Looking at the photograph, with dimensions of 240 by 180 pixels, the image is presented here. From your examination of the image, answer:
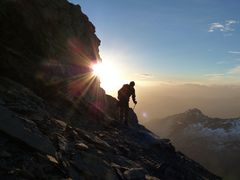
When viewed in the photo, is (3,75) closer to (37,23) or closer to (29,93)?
(29,93)

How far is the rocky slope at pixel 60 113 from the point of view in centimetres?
1393

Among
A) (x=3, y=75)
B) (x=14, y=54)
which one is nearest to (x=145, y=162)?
(x=3, y=75)

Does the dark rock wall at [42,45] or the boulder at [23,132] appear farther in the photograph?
the dark rock wall at [42,45]

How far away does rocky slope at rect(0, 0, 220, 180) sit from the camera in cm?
A: 1393

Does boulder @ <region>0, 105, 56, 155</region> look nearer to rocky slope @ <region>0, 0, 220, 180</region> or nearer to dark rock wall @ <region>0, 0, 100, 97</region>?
rocky slope @ <region>0, 0, 220, 180</region>

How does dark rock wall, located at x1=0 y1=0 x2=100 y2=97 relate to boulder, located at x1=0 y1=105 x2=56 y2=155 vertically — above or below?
above

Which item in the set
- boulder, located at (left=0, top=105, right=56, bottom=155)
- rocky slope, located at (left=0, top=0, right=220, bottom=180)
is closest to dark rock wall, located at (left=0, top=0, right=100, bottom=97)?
rocky slope, located at (left=0, top=0, right=220, bottom=180)

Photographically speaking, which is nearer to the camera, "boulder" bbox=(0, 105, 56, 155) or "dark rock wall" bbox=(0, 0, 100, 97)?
"boulder" bbox=(0, 105, 56, 155)

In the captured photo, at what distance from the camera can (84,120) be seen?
28.5m

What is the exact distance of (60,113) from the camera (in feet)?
86.2

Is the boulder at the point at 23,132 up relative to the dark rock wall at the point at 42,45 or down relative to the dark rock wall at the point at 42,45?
down

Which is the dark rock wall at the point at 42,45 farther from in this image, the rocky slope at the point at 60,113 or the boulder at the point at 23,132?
the boulder at the point at 23,132

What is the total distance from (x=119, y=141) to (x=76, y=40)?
2216cm

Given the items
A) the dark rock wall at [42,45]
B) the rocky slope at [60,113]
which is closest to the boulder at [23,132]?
the rocky slope at [60,113]
